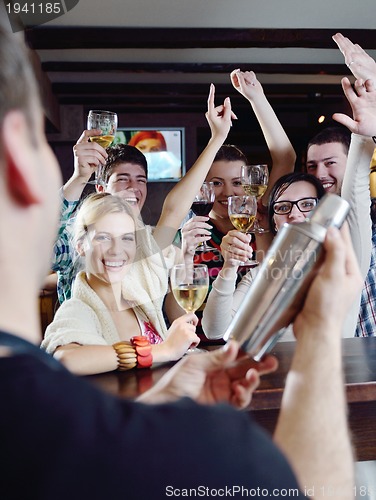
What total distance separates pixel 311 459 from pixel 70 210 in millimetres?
1493

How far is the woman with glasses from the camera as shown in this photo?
178 cm

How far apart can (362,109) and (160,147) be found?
24.2 ft

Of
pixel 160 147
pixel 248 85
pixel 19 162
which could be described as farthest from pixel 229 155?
pixel 160 147

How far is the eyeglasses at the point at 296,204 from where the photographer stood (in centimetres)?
206

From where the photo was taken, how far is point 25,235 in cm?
52

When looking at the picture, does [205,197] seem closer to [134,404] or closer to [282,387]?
[282,387]

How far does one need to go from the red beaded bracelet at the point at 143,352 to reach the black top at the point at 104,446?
89cm

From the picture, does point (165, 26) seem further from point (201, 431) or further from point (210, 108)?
point (201, 431)

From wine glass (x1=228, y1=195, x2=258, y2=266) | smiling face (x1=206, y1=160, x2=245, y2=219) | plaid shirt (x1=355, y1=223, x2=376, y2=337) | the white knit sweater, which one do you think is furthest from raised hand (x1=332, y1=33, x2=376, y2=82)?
the white knit sweater

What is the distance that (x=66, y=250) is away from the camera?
196 centimetres

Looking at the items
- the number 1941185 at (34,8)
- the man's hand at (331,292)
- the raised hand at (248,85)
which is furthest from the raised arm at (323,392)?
the number 1941185 at (34,8)

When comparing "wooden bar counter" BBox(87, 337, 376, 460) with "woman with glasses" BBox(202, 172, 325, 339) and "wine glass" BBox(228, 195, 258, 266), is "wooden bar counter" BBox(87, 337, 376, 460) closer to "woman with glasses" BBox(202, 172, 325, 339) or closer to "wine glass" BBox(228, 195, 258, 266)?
"woman with glasses" BBox(202, 172, 325, 339)

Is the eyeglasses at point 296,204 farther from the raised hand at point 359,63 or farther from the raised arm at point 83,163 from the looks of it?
the raised arm at point 83,163

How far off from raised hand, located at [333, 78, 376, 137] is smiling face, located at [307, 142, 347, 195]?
1.90 ft
